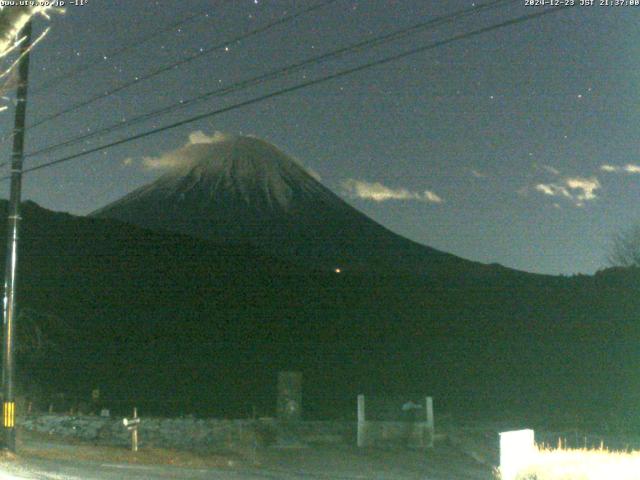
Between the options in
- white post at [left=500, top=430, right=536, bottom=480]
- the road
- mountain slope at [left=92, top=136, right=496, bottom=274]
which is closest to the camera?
white post at [left=500, top=430, right=536, bottom=480]

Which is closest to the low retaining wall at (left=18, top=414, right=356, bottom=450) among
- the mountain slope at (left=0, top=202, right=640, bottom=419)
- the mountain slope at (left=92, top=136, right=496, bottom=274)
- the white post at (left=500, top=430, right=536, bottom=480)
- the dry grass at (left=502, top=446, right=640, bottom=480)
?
the mountain slope at (left=0, top=202, right=640, bottom=419)

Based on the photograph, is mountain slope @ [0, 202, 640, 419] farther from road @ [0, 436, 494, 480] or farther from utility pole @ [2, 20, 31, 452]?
utility pole @ [2, 20, 31, 452]

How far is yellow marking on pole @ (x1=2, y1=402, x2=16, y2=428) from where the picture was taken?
1684cm

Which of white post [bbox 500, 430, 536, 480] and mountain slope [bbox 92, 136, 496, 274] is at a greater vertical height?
mountain slope [bbox 92, 136, 496, 274]

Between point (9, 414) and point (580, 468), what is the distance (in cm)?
1103

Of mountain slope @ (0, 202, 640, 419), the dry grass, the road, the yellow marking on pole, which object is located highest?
mountain slope @ (0, 202, 640, 419)

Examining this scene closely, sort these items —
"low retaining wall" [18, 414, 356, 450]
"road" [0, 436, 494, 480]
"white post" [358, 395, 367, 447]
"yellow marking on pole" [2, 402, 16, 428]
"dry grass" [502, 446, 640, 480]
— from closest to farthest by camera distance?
"dry grass" [502, 446, 640, 480] < "road" [0, 436, 494, 480] < "yellow marking on pole" [2, 402, 16, 428] < "low retaining wall" [18, 414, 356, 450] < "white post" [358, 395, 367, 447]

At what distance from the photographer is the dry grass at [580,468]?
11312 mm

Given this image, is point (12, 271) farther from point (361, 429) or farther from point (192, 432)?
point (361, 429)

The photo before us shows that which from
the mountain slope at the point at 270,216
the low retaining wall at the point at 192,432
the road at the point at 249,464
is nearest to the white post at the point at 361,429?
the road at the point at 249,464

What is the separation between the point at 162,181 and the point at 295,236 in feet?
114

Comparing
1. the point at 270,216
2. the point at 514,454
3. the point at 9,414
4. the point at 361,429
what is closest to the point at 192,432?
the point at 361,429

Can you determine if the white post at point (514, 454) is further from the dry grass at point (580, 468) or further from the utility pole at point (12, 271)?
the utility pole at point (12, 271)

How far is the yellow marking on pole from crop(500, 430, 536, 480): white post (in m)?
9.79
